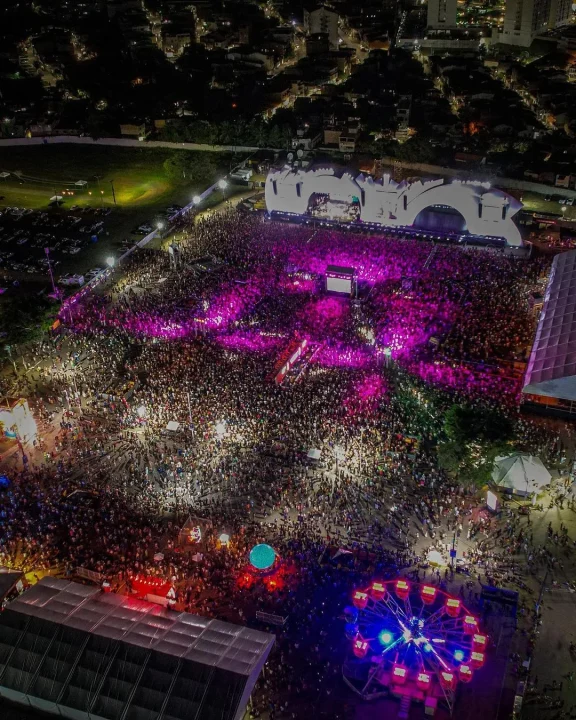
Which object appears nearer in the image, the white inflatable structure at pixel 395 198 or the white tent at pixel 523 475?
the white tent at pixel 523 475

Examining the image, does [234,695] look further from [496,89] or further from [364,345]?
[496,89]

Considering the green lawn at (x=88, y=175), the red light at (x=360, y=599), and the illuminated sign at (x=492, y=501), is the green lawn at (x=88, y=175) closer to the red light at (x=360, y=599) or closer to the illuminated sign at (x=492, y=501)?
the illuminated sign at (x=492, y=501)

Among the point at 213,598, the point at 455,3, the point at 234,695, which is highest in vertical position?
the point at 455,3

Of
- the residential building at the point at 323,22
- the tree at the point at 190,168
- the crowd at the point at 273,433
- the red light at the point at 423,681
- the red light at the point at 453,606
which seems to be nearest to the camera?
the red light at the point at 423,681

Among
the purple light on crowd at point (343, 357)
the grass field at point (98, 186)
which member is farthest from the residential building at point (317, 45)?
the purple light on crowd at point (343, 357)

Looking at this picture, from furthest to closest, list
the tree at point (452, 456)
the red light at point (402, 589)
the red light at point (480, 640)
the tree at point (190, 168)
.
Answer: the tree at point (190, 168), the tree at point (452, 456), the red light at point (402, 589), the red light at point (480, 640)

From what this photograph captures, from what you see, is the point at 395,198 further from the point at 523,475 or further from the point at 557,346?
the point at 523,475

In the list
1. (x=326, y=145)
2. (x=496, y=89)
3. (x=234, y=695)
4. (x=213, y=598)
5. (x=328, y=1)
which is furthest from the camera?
(x=328, y=1)

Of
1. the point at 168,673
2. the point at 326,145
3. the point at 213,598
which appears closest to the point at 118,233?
the point at 326,145
